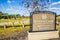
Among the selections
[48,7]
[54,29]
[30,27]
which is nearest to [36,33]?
[30,27]

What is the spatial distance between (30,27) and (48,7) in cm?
57

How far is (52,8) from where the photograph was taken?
10.2ft

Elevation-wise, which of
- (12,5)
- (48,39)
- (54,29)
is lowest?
(48,39)

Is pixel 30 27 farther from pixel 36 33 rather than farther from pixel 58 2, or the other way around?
pixel 58 2

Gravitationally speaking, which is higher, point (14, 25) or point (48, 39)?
point (14, 25)

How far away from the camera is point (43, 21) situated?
300 centimetres

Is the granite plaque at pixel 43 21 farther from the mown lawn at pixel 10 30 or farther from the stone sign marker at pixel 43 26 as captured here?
the mown lawn at pixel 10 30

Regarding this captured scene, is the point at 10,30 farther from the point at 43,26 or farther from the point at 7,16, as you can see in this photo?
the point at 43,26

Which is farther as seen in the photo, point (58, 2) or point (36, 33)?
point (58, 2)

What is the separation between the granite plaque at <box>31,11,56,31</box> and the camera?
296 cm

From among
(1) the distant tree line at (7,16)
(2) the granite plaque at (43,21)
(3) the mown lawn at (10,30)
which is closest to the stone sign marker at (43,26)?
(2) the granite plaque at (43,21)

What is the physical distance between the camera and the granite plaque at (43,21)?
2.96 meters

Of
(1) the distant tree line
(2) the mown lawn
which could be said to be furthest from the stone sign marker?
(1) the distant tree line

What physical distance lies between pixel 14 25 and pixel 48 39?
75 cm
